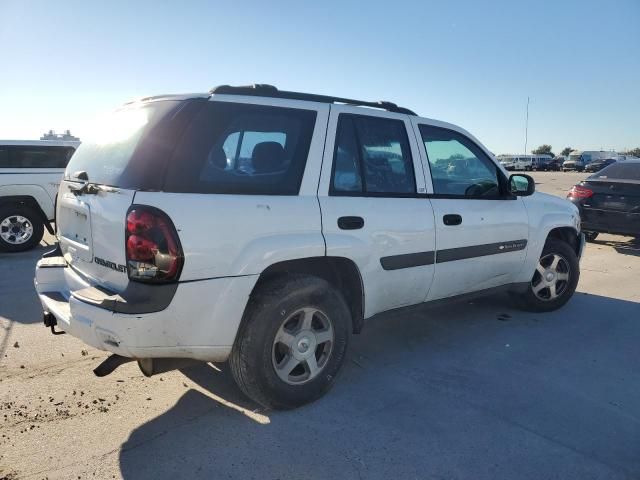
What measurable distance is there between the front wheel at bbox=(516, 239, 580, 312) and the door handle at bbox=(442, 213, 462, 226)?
1.56 meters

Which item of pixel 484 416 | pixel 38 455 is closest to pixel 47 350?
pixel 38 455

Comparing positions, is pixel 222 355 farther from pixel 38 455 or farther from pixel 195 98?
pixel 195 98

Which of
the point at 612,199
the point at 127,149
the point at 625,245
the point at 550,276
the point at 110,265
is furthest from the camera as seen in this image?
the point at 625,245

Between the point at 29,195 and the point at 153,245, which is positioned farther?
the point at 29,195

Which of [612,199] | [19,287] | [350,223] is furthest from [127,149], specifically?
[612,199]

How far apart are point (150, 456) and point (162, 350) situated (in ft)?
1.81

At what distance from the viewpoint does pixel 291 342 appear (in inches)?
124

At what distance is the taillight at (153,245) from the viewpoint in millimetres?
2605

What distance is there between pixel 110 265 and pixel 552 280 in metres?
4.30

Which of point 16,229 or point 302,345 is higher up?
point 16,229

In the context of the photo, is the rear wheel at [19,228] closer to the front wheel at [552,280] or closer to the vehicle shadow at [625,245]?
the front wheel at [552,280]

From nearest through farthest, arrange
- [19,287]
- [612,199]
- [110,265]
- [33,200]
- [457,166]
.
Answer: [110,265] → [457,166] → [19,287] → [33,200] → [612,199]

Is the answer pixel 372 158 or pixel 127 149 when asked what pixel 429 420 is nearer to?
pixel 372 158

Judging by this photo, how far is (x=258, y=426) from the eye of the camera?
9.82 feet
